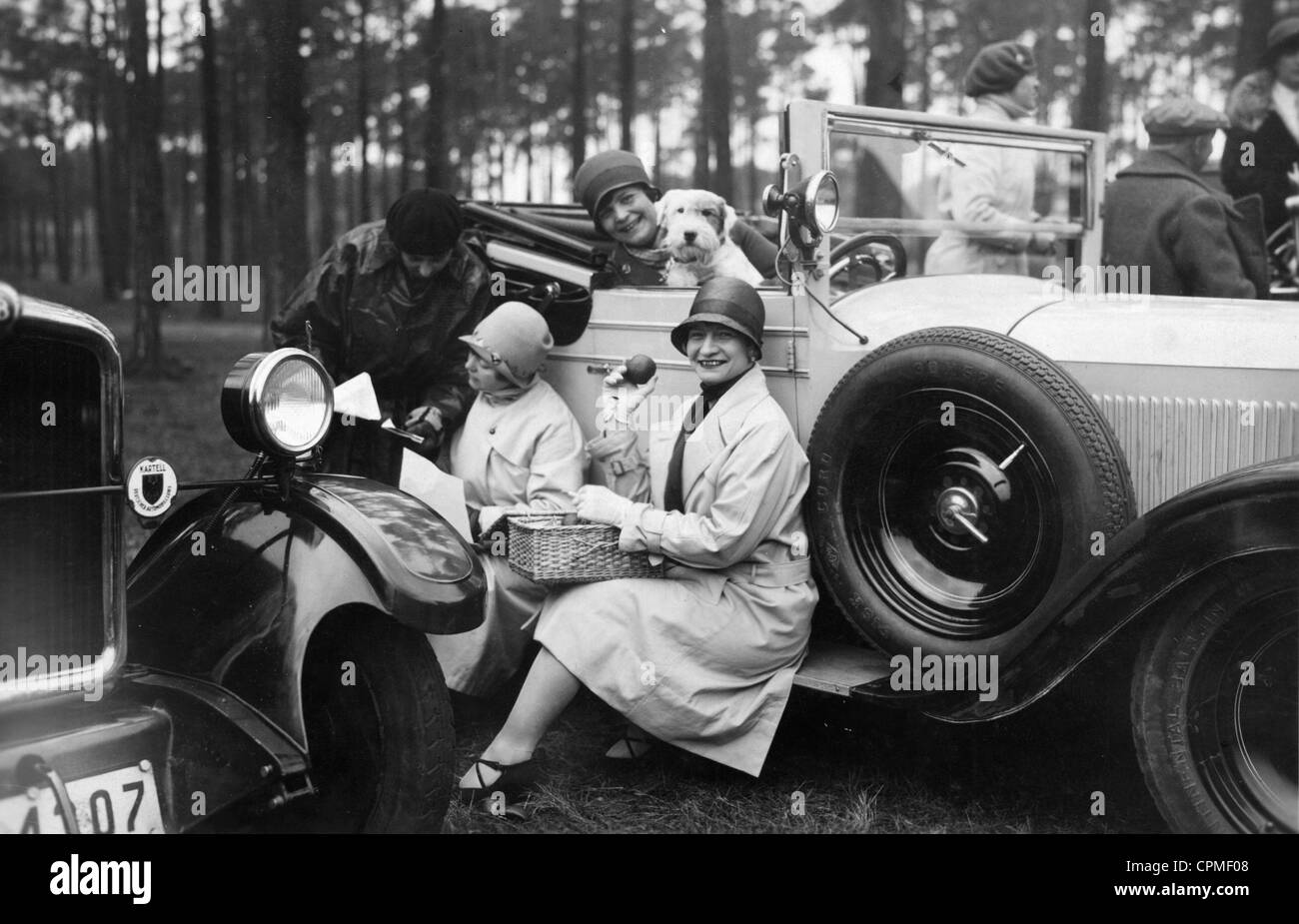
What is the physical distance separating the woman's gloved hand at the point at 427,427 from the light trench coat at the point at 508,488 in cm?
16

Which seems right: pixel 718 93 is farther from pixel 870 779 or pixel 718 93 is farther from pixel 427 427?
pixel 870 779

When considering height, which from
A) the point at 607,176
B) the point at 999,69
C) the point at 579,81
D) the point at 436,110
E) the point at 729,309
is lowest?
the point at 729,309

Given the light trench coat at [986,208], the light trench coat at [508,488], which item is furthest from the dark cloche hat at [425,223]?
the light trench coat at [986,208]

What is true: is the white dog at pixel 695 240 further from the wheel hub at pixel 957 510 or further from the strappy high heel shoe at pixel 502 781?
the strappy high heel shoe at pixel 502 781

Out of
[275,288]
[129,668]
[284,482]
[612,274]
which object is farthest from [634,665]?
[275,288]

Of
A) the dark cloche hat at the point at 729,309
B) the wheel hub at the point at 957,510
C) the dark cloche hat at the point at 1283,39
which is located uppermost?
the dark cloche hat at the point at 1283,39

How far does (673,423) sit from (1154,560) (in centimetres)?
133

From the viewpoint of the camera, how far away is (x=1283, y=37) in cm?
455

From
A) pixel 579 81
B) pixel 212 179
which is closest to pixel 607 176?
pixel 579 81

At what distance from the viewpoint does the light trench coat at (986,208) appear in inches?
154

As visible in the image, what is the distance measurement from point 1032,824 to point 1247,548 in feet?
3.12

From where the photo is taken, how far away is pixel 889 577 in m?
3.07
